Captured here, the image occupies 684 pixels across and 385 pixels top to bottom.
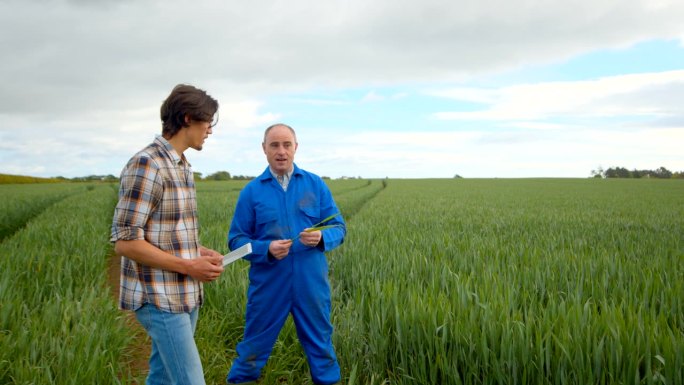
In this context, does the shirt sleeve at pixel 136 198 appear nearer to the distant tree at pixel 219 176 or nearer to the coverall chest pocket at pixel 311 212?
the coverall chest pocket at pixel 311 212

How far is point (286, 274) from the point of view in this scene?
304 centimetres

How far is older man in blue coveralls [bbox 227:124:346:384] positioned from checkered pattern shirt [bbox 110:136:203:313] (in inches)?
35.5

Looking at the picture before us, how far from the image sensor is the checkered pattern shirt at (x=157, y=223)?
76.1 inches

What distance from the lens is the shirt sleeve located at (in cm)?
192

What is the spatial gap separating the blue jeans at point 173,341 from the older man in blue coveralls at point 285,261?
94 centimetres

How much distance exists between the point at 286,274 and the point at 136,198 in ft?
4.37

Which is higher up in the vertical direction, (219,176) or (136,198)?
(219,176)

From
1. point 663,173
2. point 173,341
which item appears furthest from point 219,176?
point 663,173

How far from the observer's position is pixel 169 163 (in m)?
2.09

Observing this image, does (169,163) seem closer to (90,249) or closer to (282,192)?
(282,192)

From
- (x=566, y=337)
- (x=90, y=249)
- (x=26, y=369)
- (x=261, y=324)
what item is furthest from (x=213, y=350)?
(x=90, y=249)

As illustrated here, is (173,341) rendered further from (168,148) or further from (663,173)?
(663,173)

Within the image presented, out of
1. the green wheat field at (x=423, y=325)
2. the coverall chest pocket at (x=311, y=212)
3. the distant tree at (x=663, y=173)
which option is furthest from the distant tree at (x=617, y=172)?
the coverall chest pocket at (x=311, y=212)

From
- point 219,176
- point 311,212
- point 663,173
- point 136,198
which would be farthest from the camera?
point 663,173
